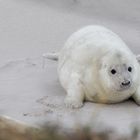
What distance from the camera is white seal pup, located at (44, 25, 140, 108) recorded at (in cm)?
532

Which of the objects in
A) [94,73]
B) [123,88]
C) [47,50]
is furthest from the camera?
[47,50]

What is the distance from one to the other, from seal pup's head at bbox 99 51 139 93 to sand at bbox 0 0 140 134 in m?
0.21

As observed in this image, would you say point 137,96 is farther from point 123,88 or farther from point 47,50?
point 47,50

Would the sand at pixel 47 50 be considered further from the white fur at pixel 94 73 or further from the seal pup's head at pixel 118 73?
the seal pup's head at pixel 118 73

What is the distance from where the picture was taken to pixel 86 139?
2250 mm

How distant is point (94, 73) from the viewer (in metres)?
5.43

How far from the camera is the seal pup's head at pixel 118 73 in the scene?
17.3 ft

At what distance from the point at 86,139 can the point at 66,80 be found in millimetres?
3560

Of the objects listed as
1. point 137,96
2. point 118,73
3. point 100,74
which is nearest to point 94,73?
point 100,74

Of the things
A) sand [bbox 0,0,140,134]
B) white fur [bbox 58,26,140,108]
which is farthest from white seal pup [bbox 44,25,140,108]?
sand [bbox 0,0,140,134]

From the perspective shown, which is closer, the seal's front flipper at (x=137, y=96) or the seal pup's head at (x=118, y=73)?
the seal pup's head at (x=118, y=73)

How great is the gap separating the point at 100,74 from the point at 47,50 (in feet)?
9.21

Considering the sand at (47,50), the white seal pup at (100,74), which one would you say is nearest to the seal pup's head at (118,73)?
the white seal pup at (100,74)

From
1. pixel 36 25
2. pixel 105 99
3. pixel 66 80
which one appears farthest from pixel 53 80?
pixel 36 25
